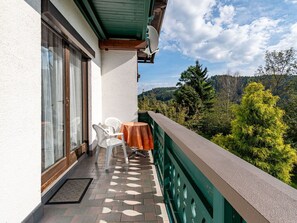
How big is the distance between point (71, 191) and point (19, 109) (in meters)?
1.42

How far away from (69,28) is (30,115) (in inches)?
64.8

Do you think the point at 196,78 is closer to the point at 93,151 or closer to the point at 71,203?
the point at 93,151

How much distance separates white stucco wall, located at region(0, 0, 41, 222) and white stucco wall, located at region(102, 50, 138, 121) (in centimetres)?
Result: 341

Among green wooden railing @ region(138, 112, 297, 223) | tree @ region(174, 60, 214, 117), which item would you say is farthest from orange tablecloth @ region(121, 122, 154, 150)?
tree @ region(174, 60, 214, 117)

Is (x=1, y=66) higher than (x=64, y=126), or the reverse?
(x=1, y=66)

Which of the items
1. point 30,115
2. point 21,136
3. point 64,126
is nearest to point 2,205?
point 21,136

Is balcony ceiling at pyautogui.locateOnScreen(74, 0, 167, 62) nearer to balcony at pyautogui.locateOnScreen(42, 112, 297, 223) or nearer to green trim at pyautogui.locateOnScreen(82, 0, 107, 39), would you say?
green trim at pyautogui.locateOnScreen(82, 0, 107, 39)

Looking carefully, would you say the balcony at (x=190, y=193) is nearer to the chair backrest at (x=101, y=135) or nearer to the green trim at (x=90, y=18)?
the chair backrest at (x=101, y=135)

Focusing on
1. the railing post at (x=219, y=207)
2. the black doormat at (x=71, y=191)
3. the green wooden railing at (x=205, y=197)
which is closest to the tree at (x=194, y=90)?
the black doormat at (x=71, y=191)

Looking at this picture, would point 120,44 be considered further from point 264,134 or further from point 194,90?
point 194,90

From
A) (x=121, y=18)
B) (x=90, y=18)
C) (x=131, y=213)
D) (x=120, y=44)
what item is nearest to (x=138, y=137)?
(x=131, y=213)

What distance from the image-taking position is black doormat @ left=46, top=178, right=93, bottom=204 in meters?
2.42

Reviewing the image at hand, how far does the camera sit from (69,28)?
9.76 ft

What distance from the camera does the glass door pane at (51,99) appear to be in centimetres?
253
